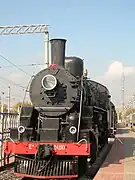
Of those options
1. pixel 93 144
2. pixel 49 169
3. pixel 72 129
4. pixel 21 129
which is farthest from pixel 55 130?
pixel 93 144

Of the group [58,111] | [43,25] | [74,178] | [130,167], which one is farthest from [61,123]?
[43,25]

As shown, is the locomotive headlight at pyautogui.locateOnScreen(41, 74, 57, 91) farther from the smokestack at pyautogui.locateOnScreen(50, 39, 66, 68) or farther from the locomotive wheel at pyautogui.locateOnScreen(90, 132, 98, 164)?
the locomotive wheel at pyautogui.locateOnScreen(90, 132, 98, 164)

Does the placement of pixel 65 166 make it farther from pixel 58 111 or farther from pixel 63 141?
pixel 58 111

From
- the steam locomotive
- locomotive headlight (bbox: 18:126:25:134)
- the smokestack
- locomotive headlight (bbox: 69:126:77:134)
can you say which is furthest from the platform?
the smokestack

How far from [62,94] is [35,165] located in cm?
228

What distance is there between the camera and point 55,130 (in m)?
9.79

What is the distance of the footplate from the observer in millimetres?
9016

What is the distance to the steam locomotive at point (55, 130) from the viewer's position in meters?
9.12

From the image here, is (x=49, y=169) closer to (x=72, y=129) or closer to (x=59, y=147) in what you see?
(x=59, y=147)

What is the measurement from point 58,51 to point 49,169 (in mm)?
3840

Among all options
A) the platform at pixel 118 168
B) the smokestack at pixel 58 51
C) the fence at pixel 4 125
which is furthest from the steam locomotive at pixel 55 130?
the fence at pixel 4 125

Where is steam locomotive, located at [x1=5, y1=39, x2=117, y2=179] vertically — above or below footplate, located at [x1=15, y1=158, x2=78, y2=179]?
above

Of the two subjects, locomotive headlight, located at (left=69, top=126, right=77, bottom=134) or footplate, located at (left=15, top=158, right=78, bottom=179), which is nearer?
footplate, located at (left=15, top=158, right=78, bottom=179)

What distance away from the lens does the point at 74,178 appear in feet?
30.9
